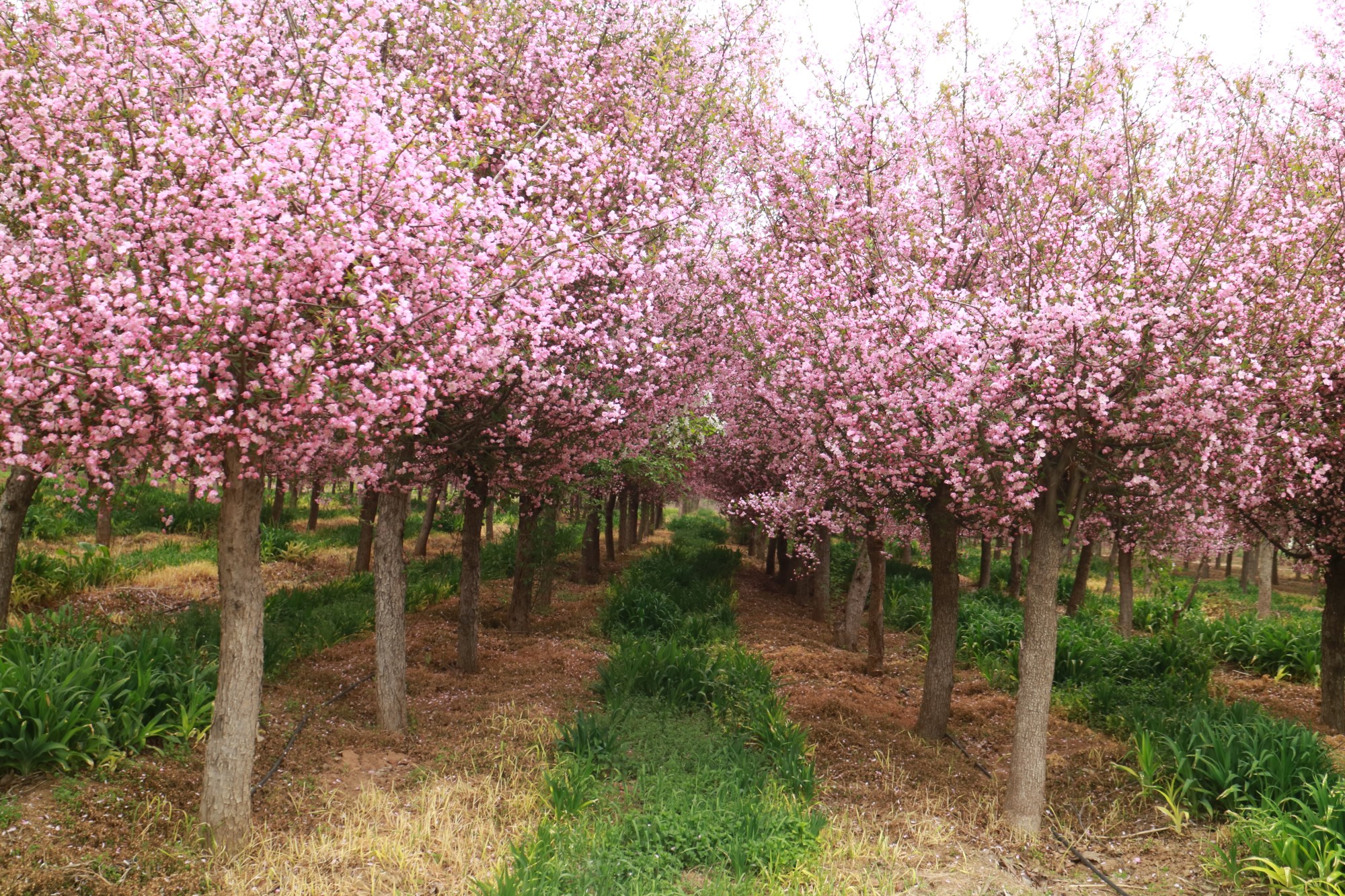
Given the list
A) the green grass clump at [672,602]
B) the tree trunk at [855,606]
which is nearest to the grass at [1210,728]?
the tree trunk at [855,606]

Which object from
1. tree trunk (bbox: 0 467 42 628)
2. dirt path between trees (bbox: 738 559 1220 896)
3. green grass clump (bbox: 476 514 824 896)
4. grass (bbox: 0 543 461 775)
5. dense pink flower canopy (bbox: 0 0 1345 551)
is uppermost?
dense pink flower canopy (bbox: 0 0 1345 551)

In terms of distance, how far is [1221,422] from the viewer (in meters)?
6.14

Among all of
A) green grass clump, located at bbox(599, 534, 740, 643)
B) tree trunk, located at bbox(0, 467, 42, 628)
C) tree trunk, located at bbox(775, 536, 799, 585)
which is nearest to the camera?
tree trunk, located at bbox(0, 467, 42, 628)

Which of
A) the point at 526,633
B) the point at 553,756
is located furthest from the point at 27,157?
the point at 526,633

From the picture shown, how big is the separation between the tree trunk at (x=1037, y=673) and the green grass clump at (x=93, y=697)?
6.92 meters

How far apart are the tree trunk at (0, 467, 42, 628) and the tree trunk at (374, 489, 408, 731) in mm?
3661

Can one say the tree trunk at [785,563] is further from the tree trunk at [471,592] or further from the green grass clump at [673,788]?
the tree trunk at [471,592]

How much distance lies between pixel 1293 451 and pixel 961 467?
2.29m

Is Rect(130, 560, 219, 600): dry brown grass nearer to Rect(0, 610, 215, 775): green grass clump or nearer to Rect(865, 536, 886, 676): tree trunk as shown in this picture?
Rect(0, 610, 215, 775): green grass clump

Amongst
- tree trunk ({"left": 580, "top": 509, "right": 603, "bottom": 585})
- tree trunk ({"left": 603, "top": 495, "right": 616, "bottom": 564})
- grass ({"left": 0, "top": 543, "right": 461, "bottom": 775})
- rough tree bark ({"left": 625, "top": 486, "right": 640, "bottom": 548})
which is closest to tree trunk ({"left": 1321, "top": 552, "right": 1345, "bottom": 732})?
Result: grass ({"left": 0, "top": 543, "right": 461, "bottom": 775})

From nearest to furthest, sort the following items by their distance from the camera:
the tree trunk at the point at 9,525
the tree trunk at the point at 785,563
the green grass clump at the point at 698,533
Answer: the tree trunk at the point at 9,525 → the tree trunk at the point at 785,563 → the green grass clump at the point at 698,533

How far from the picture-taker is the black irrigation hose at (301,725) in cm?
659

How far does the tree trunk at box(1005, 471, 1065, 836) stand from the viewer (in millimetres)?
6992

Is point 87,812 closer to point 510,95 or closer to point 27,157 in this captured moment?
point 27,157
